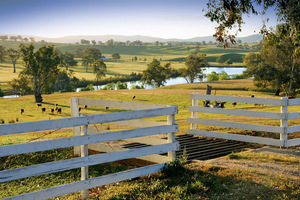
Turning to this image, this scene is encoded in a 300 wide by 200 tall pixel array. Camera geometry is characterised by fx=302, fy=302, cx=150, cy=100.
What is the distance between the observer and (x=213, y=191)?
6531 millimetres

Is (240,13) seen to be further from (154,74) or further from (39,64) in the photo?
(154,74)

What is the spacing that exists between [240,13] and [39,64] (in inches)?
2406

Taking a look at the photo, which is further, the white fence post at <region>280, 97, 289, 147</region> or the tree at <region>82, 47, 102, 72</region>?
the tree at <region>82, 47, 102, 72</region>

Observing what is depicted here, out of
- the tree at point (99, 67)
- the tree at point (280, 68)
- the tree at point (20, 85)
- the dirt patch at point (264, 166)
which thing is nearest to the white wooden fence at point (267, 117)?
the dirt patch at point (264, 166)

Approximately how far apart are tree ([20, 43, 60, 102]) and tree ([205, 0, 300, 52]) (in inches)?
2278

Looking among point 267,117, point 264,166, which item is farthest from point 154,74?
point 264,166

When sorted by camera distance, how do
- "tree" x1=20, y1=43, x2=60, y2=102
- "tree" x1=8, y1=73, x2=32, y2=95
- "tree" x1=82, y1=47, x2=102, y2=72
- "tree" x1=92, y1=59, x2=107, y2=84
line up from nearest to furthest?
"tree" x1=20, y1=43, x2=60, y2=102 → "tree" x1=8, y1=73, x2=32, y2=95 → "tree" x1=92, y1=59, x2=107, y2=84 → "tree" x1=82, y1=47, x2=102, y2=72

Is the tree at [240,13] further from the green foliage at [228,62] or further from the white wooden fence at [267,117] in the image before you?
the green foliage at [228,62]

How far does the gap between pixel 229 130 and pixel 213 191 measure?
26.3 feet

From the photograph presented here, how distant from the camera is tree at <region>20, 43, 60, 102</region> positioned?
6681 cm

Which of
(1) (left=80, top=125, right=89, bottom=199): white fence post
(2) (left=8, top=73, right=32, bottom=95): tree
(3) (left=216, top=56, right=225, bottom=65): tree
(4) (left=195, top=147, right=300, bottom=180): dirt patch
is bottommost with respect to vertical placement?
(2) (left=8, top=73, right=32, bottom=95): tree

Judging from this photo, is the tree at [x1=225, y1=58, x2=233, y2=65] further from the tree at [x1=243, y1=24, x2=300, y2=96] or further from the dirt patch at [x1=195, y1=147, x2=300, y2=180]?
the dirt patch at [x1=195, y1=147, x2=300, y2=180]

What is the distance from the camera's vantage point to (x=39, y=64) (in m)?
67.7

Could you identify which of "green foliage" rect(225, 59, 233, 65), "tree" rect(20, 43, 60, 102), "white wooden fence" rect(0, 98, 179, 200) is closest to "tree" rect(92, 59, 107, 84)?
"tree" rect(20, 43, 60, 102)
